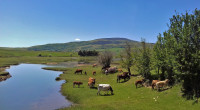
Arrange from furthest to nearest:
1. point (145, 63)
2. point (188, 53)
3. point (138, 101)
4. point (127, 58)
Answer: point (127, 58)
point (145, 63)
point (138, 101)
point (188, 53)

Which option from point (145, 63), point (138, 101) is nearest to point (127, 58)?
point (145, 63)

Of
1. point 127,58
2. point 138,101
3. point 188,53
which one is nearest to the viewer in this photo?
point 188,53

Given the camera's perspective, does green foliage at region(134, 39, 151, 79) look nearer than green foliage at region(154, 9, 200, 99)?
No

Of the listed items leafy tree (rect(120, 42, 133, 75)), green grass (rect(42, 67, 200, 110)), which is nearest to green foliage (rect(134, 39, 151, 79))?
green grass (rect(42, 67, 200, 110))

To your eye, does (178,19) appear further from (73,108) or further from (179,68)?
(73,108)

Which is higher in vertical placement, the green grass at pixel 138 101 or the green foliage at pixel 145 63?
the green foliage at pixel 145 63

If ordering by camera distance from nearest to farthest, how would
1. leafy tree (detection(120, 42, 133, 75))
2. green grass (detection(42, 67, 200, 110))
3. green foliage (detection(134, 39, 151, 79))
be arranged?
green grass (detection(42, 67, 200, 110)) < green foliage (detection(134, 39, 151, 79)) < leafy tree (detection(120, 42, 133, 75))

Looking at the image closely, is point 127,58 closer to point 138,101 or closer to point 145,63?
point 145,63

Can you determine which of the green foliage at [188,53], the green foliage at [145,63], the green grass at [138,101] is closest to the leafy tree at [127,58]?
the green foliage at [145,63]

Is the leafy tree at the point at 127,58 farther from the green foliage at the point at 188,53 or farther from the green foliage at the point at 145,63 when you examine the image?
the green foliage at the point at 188,53

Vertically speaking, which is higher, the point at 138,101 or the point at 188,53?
the point at 188,53

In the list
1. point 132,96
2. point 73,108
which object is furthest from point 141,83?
point 73,108

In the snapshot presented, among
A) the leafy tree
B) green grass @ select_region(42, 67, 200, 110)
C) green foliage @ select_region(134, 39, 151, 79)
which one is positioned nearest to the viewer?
green grass @ select_region(42, 67, 200, 110)

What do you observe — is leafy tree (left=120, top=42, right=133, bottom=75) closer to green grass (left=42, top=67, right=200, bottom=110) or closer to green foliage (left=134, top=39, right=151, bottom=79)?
green foliage (left=134, top=39, right=151, bottom=79)
